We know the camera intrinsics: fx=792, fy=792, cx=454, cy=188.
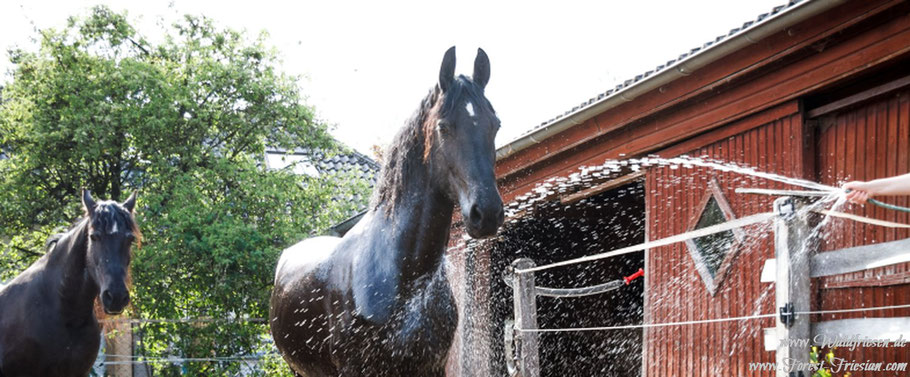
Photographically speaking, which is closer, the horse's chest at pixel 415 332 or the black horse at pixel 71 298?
the horse's chest at pixel 415 332

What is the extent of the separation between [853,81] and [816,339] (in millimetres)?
1773

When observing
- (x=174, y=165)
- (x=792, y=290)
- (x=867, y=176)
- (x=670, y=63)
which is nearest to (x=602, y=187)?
(x=670, y=63)

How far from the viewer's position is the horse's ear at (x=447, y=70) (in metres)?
3.07

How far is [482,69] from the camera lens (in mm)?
3281

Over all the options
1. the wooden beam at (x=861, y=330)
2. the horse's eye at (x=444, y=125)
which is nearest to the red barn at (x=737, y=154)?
the wooden beam at (x=861, y=330)

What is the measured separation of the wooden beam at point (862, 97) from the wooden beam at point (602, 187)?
1.84m

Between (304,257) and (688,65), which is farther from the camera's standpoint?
(688,65)

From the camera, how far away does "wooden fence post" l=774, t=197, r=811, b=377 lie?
136 inches

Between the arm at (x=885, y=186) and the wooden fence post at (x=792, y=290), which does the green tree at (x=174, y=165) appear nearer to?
the wooden fence post at (x=792, y=290)

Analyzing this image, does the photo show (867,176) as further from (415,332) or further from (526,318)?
(415,332)

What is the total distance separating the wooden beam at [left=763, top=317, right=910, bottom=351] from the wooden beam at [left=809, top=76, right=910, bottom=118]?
4.59ft

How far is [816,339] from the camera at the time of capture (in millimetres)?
3482

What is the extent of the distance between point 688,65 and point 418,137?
8.82 ft

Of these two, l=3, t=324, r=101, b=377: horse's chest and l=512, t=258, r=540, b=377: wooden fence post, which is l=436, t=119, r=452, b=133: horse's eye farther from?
l=3, t=324, r=101, b=377: horse's chest
